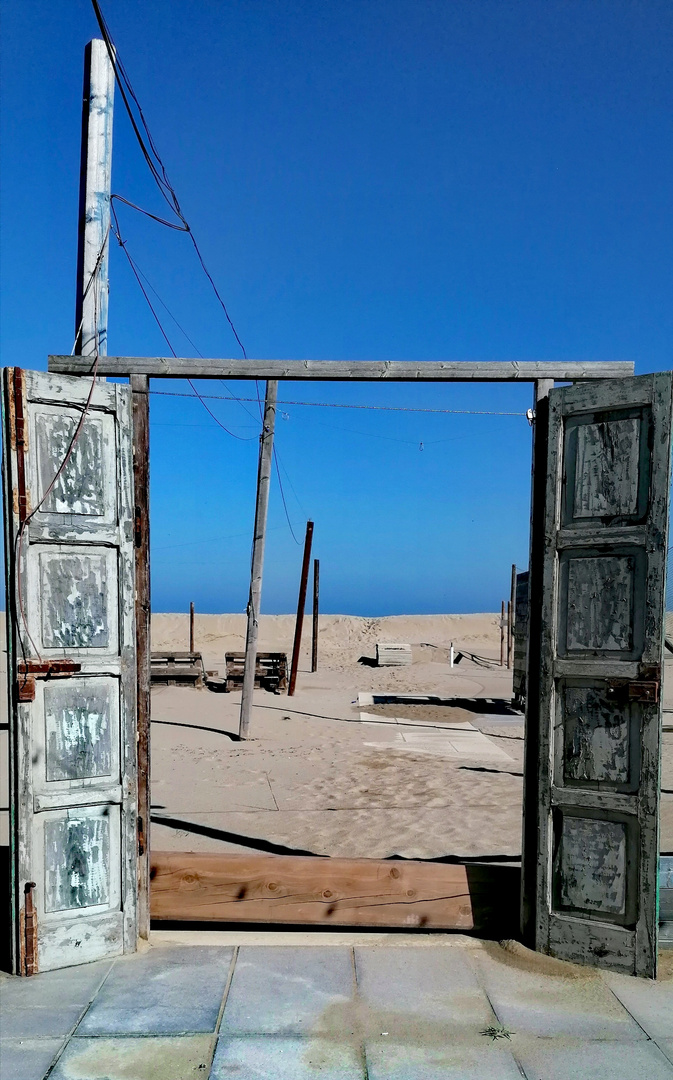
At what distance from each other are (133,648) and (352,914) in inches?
76.3

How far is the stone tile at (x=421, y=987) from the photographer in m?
3.35

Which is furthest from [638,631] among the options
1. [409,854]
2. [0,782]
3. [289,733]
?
[289,733]

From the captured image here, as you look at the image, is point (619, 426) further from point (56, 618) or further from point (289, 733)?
point (289, 733)

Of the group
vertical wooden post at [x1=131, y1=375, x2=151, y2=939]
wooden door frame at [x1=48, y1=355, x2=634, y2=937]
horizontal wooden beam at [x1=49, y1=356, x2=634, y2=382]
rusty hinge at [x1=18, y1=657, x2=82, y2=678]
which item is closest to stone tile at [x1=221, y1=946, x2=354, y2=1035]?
wooden door frame at [x1=48, y1=355, x2=634, y2=937]

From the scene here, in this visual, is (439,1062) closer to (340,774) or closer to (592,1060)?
(592,1060)

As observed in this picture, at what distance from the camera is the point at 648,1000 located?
3520 mm

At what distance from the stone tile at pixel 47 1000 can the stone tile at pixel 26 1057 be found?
0.05 metres

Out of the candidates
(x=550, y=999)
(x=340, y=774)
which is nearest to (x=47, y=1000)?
(x=550, y=999)

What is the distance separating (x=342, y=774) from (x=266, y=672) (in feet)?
24.3

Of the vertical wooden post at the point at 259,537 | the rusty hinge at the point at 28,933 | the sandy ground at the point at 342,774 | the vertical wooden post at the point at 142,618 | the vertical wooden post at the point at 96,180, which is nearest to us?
the rusty hinge at the point at 28,933

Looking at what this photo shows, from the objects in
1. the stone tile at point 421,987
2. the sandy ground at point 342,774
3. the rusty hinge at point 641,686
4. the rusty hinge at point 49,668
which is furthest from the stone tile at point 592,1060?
the sandy ground at point 342,774

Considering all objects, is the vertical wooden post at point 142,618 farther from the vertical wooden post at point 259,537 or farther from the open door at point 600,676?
the vertical wooden post at point 259,537

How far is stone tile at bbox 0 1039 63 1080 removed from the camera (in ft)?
9.46

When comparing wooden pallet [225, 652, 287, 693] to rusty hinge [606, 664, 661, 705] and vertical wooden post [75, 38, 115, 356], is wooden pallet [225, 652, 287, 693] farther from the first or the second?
rusty hinge [606, 664, 661, 705]
